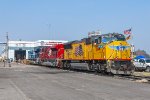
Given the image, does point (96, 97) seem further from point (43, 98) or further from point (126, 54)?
point (126, 54)

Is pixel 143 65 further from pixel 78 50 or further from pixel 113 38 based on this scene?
pixel 113 38

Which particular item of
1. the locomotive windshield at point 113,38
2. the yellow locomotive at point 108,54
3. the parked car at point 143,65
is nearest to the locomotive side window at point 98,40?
the yellow locomotive at point 108,54

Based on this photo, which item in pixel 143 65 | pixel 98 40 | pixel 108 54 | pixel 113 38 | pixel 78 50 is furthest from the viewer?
pixel 143 65

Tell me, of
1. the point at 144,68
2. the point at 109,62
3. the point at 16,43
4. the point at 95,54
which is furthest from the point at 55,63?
the point at 16,43

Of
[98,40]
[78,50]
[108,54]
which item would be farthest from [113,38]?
[78,50]

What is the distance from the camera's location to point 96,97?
1664cm

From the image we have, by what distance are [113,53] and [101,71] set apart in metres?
2.33

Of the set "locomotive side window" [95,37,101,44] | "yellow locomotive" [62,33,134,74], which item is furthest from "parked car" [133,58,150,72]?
"locomotive side window" [95,37,101,44]

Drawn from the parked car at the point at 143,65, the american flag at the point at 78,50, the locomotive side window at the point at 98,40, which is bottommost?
the parked car at the point at 143,65

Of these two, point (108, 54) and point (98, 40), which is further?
point (98, 40)

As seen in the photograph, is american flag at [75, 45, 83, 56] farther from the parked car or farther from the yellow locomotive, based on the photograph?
the parked car

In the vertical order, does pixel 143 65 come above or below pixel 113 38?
below

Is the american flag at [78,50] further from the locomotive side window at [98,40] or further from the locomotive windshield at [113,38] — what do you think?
the locomotive windshield at [113,38]

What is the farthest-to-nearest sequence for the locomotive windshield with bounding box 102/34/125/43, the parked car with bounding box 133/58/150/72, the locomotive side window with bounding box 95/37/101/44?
the parked car with bounding box 133/58/150/72
the locomotive side window with bounding box 95/37/101/44
the locomotive windshield with bounding box 102/34/125/43
